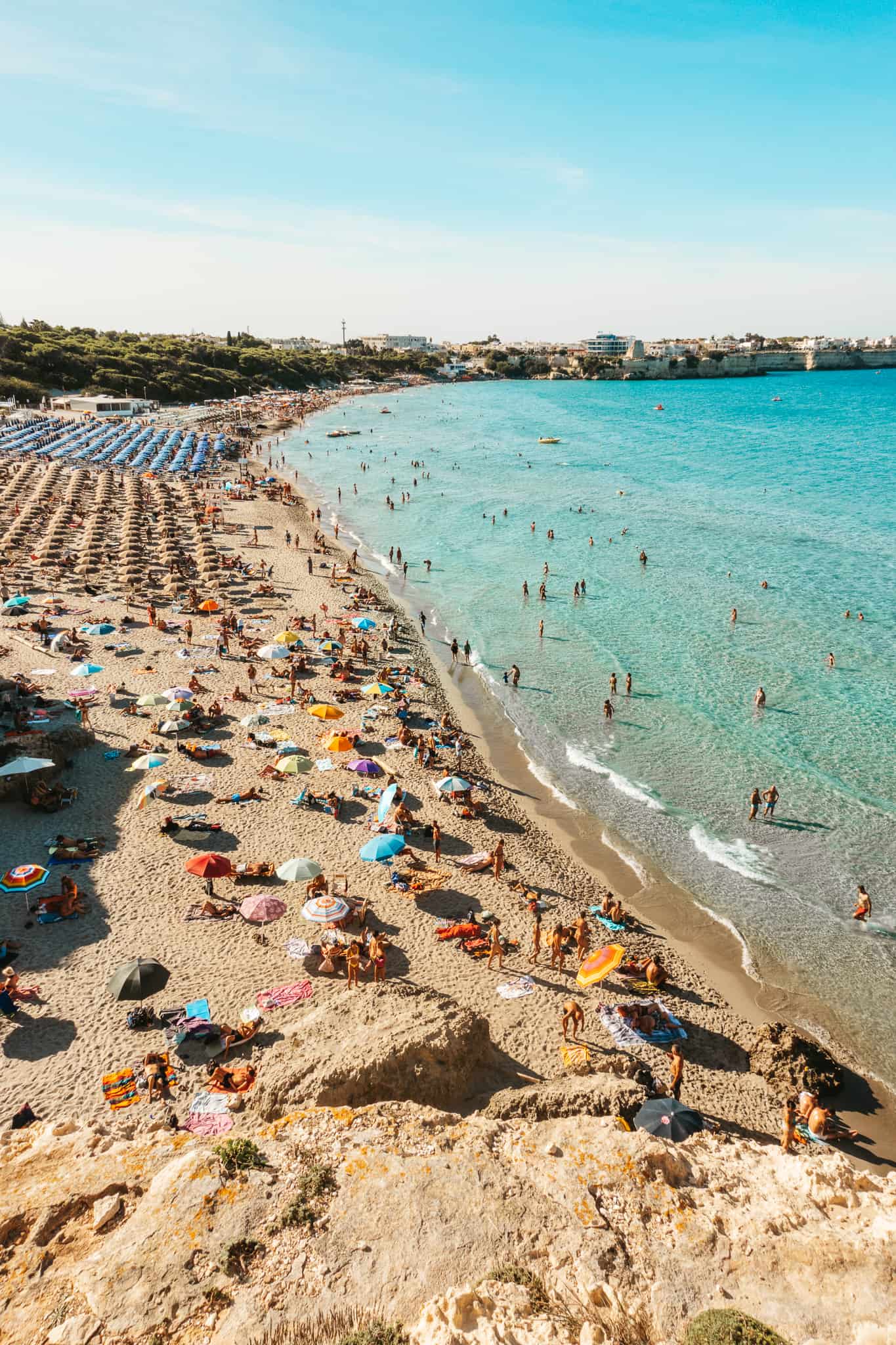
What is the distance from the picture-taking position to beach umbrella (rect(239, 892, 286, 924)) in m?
14.0

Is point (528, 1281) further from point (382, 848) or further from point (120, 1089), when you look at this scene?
point (382, 848)

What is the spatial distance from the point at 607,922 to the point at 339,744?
29.3 feet

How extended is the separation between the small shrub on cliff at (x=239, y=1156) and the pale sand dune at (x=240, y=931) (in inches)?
135

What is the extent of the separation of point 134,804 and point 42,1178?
11.3 metres

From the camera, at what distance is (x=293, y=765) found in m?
19.0

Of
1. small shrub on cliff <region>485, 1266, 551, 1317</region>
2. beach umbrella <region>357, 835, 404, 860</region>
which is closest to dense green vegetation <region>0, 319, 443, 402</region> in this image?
beach umbrella <region>357, 835, 404, 860</region>

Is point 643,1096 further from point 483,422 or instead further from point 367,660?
point 483,422

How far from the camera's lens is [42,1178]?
23.9 ft

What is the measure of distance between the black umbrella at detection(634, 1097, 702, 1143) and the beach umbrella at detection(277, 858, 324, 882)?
765cm

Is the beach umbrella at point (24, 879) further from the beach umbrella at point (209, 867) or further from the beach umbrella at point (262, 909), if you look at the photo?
the beach umbrella at point (262, 909)

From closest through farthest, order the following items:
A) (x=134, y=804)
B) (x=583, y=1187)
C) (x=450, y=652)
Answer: (x=583, y=1187), (x=134, y=804), (x=450, y=652)

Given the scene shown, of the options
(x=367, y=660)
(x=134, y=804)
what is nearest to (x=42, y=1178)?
(x=134, y=804)

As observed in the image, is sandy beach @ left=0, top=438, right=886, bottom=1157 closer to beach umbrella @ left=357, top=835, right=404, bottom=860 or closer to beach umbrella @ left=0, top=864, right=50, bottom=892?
beach umbrella @ left=0, top=864, right=50, bottom=892

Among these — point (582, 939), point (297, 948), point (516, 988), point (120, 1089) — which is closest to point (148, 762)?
point (297, 948)
